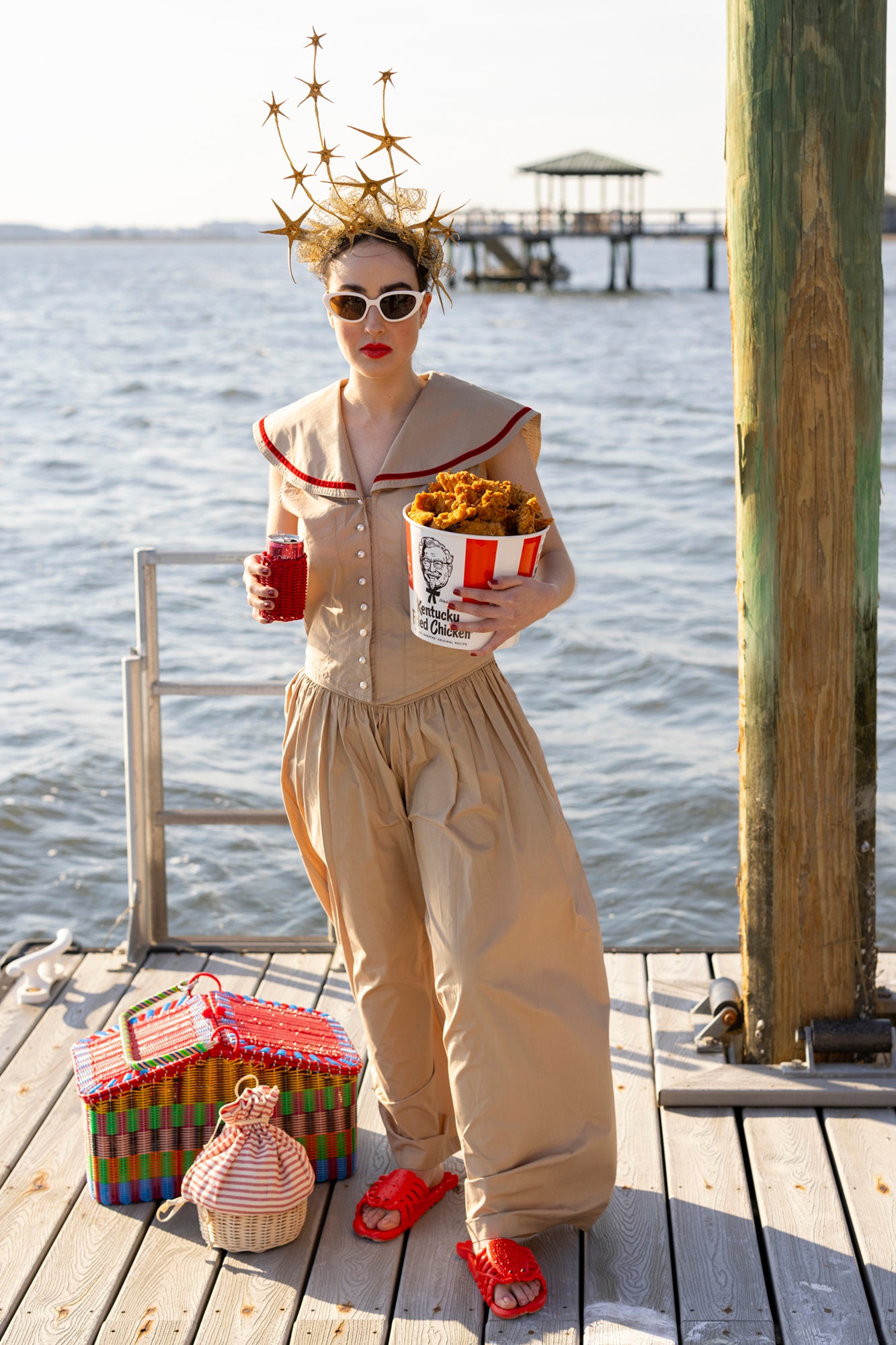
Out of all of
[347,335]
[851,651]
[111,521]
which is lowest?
[111,521]

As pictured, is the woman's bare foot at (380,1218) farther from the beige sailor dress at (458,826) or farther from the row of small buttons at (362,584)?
the row of small buttons at (362,584)

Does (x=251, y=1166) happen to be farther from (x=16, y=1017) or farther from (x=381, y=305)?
(x=381, y=305)

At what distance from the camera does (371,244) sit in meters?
2.29

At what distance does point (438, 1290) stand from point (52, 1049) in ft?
3.87

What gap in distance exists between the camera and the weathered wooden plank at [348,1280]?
90.4 inches

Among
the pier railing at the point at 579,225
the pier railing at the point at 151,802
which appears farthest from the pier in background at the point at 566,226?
the pier railing at the point at 151,802

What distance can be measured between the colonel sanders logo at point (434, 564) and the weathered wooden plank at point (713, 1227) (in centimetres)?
121

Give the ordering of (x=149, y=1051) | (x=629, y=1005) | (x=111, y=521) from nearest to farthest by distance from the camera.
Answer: (x=149, y=1051) < (x=629, y=1005) < (x=111, y=521)

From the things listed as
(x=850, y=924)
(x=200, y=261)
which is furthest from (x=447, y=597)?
(x=200, y=261)

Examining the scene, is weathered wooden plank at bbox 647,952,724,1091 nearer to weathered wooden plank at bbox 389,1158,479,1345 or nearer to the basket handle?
weathered wooden plank at bbox 389,1158,479,1345

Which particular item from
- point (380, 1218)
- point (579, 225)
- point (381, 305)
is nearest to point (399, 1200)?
point (380, 1218)

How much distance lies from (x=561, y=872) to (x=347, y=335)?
94cm

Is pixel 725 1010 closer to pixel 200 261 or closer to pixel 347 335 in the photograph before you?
pixel 347 335

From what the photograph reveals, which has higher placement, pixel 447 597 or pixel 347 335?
pixel 347 335
